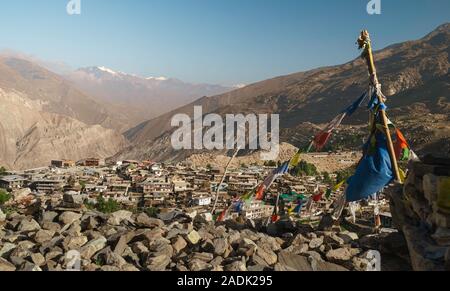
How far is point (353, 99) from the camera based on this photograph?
122438mm

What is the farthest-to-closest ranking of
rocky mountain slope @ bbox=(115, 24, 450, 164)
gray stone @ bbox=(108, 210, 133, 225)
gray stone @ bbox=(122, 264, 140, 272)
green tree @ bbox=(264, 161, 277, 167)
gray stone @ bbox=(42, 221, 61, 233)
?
rocky mountain slope @ bbox=(115, 24, 450, 164) < green tree @ bbox=(264, 161, 277, 167) < gray stone @ bbox=(108, 210, 133, 225) < gray stone @ bbox=(42, 221, 61, 233) < gray stone @ bbox=(122, 264, 140, 272)

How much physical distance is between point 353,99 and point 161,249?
12245 cm

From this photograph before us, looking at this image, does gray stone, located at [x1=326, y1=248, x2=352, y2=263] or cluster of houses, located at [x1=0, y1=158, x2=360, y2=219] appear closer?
gray stone, located at [x1=326, y1=248, x2=352, y2=263]

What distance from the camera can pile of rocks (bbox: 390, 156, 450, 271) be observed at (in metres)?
6.21

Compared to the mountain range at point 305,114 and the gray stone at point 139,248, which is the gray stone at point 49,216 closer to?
the gray stone at point 139,248

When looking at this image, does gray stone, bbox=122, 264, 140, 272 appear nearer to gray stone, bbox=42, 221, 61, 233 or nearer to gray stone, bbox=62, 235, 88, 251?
gray stone, bbox=62, 235, 88, 251

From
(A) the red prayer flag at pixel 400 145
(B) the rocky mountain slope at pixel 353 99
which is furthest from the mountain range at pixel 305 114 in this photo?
(A) the red prayer flag at pixel 400 145

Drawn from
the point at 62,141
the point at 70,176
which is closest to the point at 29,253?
the point at 70,176

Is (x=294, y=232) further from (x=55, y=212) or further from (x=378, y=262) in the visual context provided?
(x=55, y=212)

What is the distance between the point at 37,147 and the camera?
11331 centimetres

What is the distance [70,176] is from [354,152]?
43.3m

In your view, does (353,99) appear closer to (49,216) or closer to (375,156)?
(375,156)

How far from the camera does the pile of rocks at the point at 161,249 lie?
21.9ft

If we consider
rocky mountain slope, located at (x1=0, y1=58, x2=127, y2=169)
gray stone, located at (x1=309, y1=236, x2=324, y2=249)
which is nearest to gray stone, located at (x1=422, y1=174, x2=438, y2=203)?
gray stone, located at (x1=309, y1=236, x2=324, y2=249)
